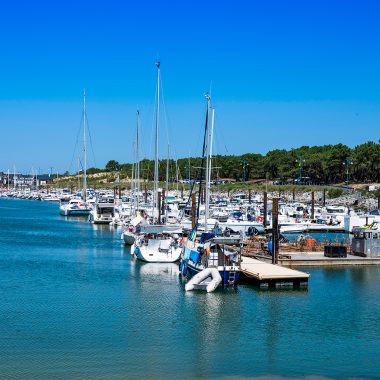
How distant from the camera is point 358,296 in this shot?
38062 mm

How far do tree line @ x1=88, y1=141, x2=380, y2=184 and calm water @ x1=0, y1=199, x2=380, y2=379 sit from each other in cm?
8024

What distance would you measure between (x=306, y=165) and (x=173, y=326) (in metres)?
131

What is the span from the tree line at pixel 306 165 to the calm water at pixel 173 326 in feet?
263

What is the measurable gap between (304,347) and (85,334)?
29.2 feet

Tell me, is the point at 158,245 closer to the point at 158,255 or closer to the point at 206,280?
the point at 158,255

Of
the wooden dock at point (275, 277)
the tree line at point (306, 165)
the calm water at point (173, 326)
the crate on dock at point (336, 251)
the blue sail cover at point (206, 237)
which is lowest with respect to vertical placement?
the calm water at point (173, 326)

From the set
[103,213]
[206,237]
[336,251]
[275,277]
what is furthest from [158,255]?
[103,213]

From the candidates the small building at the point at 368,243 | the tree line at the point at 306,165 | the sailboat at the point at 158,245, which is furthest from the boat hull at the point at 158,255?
the tree line at the point at 306,165

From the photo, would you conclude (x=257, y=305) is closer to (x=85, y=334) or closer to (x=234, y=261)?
A: (x=234, y=261)

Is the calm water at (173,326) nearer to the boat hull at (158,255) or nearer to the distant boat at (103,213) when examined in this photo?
the boat hull at (158,255)

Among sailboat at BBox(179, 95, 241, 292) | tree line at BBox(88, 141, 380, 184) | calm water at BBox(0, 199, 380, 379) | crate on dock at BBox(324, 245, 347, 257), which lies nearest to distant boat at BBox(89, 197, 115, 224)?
tree line at BBox(88, 141, 380, 184)

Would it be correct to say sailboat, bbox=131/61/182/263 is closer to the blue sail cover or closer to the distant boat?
the blue sail cover

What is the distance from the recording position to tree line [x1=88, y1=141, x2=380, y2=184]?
142 metres

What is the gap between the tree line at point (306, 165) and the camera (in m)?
142
